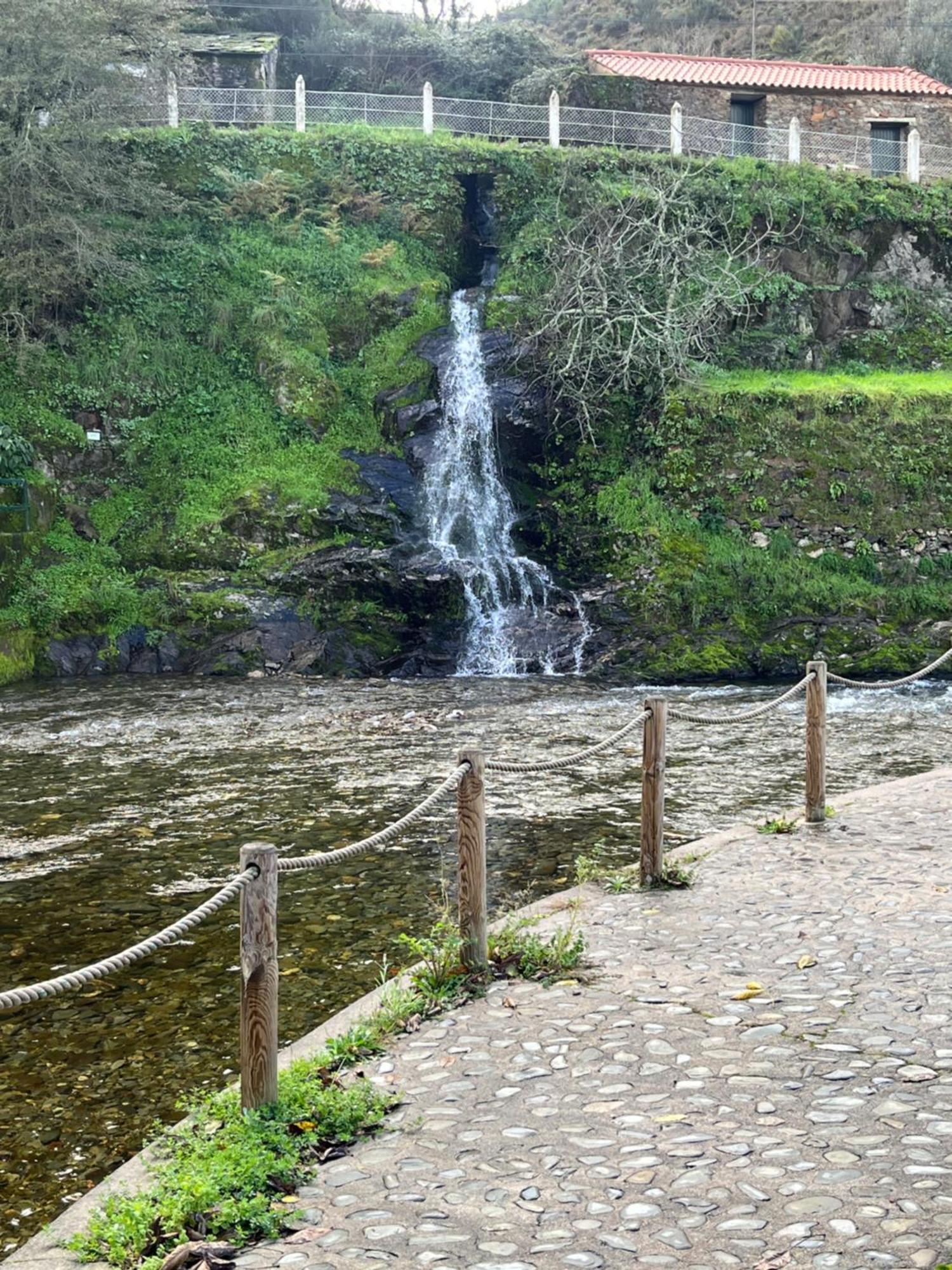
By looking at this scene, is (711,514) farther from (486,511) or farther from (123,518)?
(123,518)

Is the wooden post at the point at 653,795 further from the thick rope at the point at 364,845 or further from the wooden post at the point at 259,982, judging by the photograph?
the wooden post at the point at 259,982

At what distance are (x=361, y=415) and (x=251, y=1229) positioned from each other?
20.6 meters

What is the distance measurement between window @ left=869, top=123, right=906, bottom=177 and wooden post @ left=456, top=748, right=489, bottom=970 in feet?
94.1

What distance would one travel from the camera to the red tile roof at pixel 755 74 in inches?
1299

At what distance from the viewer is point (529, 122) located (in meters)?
30.2

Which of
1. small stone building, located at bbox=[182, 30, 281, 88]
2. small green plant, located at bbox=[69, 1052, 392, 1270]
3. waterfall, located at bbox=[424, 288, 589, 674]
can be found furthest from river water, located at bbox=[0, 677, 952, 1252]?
small stone building, located at bbox=[182, 30, 281, 88]

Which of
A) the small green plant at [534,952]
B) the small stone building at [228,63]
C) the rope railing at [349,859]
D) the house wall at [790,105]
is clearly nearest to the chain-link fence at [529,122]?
the house wall at [790,105]

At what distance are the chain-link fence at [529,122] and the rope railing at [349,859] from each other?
878 inches

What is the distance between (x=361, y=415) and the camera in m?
23.9

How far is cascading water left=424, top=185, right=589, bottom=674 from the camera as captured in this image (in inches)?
781

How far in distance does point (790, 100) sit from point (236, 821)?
29.4 m

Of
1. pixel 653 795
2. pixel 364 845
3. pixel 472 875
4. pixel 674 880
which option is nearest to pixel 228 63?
pixel 653 795

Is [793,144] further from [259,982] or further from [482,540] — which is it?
[259,982]

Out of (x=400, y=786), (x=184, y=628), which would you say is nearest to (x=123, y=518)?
(x=184, y=628)
